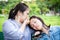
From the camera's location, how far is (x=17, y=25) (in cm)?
162

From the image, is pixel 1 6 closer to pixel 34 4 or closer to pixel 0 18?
pixel 0 18

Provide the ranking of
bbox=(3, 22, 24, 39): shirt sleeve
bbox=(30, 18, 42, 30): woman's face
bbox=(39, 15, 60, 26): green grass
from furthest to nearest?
bbox=(39, 15, 60, 26): green grass → bbox=(30, 18, 42, 30): woman's face → bbox=(3, 22, 24, 39): shirt sleeve

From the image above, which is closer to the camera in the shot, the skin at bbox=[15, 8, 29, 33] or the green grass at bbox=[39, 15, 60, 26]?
the skin at bbox=[15, 8, 29, 33]

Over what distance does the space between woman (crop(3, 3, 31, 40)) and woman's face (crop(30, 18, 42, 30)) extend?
6 centimetres

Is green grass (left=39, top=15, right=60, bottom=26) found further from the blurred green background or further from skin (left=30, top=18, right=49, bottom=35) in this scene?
skin (left=30, top=18, right=49, bottom=35)

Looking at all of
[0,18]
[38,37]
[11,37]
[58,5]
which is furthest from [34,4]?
[11,37]

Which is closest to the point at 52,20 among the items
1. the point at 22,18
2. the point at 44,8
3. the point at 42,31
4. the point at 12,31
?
the point at 44,8

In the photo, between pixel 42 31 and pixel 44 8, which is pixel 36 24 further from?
pixel 44 8

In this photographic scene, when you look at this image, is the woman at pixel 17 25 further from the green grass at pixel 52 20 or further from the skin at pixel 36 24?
the green grass at pixel 52 20

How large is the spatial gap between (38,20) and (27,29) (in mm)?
146

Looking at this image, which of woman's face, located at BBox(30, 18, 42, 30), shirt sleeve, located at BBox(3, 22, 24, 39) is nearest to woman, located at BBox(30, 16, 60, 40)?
woman's face, located at BBox(30, 18, 42, 30)

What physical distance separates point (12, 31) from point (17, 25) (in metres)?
0.08

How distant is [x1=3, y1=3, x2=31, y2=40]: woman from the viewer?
5.16 feet

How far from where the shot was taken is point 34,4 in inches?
A: 86.8
